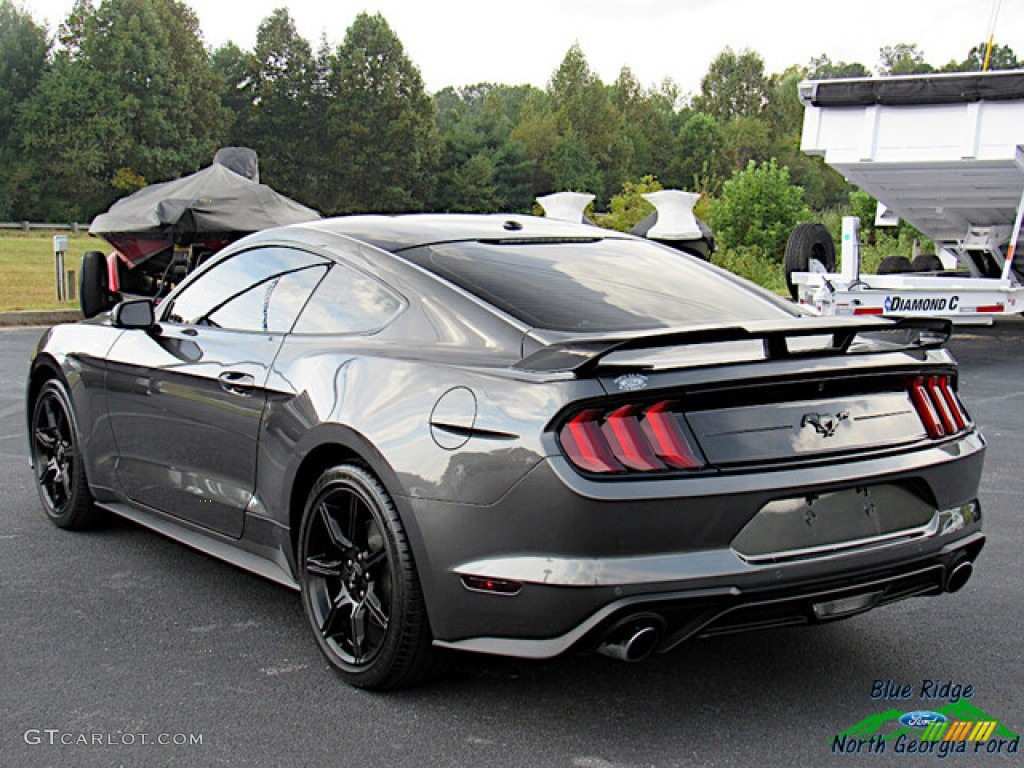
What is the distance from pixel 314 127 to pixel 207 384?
98545 millimetres

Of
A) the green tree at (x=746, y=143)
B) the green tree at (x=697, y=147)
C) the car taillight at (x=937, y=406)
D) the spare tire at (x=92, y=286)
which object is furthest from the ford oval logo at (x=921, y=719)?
the green tree at (x=697, y=147)

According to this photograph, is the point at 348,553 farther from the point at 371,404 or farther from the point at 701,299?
the point at 701,299

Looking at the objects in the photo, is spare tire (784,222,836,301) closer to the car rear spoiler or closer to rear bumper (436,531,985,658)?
the car rear spoiler

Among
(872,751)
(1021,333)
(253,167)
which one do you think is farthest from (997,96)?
(872,751)

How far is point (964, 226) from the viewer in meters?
14.6

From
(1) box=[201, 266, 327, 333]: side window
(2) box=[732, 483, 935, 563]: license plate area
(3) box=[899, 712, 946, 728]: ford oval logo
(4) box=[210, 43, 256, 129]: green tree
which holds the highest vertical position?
(4) box=[210, 43, 256, 129]: green tree

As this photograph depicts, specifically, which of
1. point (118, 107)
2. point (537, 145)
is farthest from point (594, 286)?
point (537, 145)

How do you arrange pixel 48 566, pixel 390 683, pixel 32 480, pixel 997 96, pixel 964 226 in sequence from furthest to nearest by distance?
pixel 964 226
pixel 997 96
pixel 32 480
pixel 48 566
pixel 390 683

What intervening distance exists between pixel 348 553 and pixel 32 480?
351 cm

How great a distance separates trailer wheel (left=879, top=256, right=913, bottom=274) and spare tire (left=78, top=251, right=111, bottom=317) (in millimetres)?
9424

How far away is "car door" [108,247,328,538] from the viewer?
164 inches

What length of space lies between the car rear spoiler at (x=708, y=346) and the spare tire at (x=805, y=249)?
33.9 ft

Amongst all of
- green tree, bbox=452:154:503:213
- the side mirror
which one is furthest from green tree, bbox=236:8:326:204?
the side mirror

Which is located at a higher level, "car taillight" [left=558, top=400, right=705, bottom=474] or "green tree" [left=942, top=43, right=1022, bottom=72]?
"green tree" [left=942, top=43, right=1022, bottom=72]
